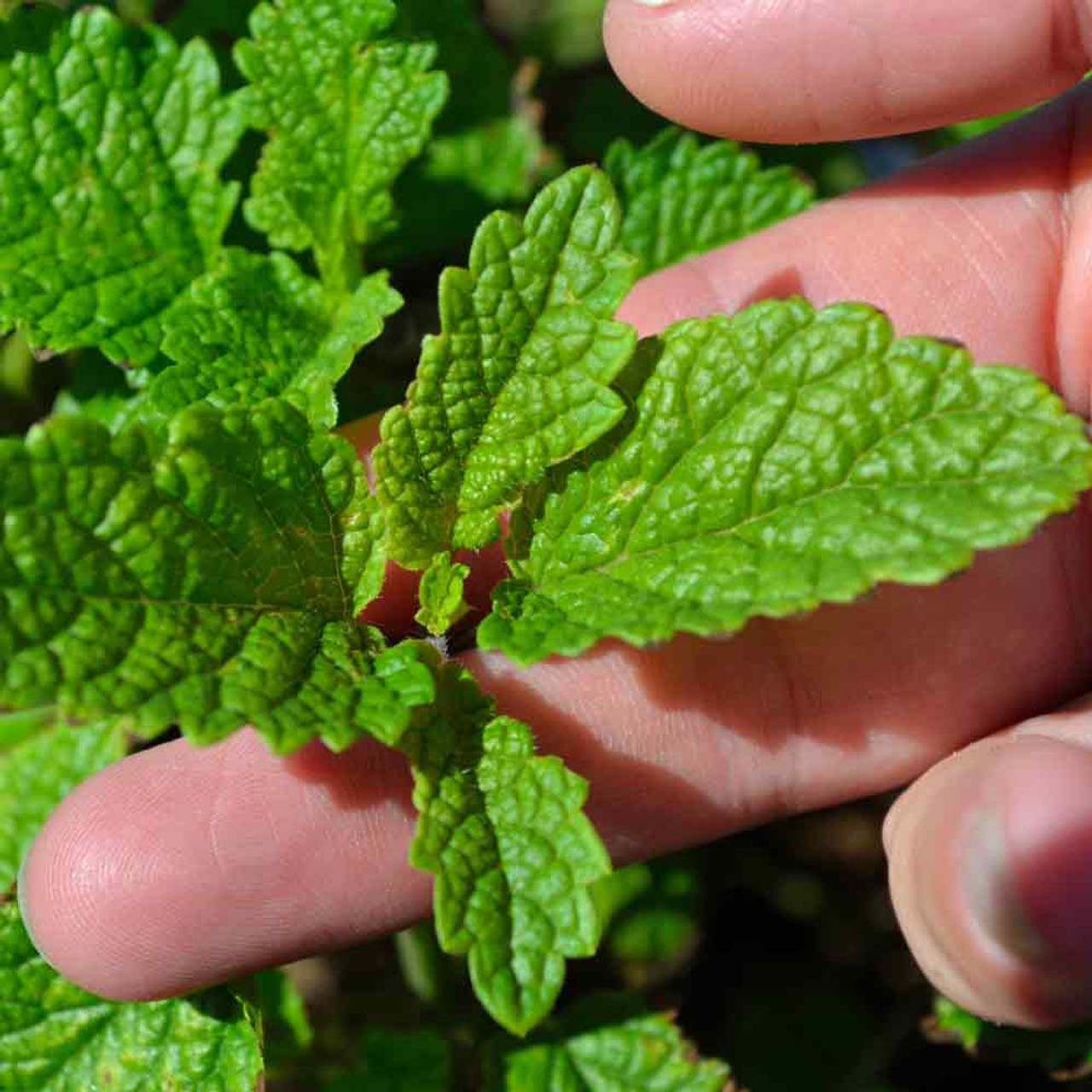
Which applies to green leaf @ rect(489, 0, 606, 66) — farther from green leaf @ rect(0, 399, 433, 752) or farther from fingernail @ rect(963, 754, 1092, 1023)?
fingernail @ rect(963, 754, 1092, 1023)

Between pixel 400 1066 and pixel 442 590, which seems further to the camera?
pixel 400 1066

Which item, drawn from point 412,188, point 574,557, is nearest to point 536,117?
point 412,188

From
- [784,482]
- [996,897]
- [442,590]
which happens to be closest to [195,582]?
[442,590]

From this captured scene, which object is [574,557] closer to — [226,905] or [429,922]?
[226,905]

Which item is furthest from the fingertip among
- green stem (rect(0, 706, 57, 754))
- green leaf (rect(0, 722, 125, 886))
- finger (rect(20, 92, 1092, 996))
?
green stem (rect(0, 706, 57, 754))

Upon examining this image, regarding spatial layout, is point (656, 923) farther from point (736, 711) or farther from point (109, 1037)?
point (109, 1037)

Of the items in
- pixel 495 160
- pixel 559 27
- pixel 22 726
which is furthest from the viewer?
pixel 559 27
